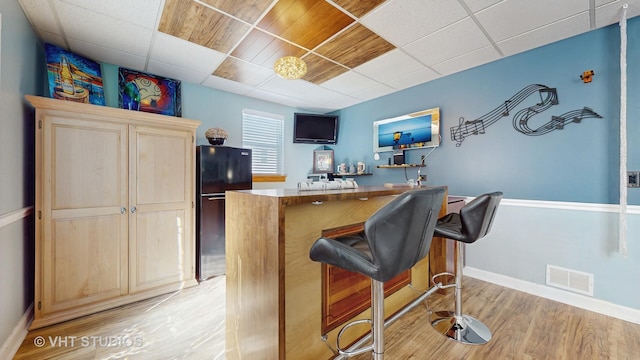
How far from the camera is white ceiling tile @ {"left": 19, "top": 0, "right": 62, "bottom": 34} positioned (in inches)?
73.9

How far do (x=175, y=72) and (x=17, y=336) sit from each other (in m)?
2.92

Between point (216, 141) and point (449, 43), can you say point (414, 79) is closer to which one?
point (449, 43)

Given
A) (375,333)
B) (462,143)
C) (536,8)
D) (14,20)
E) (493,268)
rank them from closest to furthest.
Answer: (375,333) → (14,20) → (536,8) → (493,268) → (462,143)

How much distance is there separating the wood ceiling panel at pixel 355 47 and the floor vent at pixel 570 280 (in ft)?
9.53

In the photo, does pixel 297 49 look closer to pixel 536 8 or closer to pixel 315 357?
pixel 536 8

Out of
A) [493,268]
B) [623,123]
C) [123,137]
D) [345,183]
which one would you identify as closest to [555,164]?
[623,123]

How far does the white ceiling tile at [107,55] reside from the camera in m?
2.47

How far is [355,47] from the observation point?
257 cm

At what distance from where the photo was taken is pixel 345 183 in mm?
1813

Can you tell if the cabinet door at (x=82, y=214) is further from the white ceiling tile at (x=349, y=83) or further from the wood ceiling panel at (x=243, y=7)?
the white ceiling tile at (x=349, y=83)

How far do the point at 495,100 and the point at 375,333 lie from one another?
3.06 meters

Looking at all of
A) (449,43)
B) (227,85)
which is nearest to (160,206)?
(227,85)

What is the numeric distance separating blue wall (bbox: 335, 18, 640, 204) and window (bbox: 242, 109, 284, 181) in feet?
7.81

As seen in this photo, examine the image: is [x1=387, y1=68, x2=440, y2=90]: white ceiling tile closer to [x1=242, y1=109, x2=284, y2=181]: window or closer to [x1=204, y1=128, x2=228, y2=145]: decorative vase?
[x1=242, y1=109, x2=284, y2=181]: window
